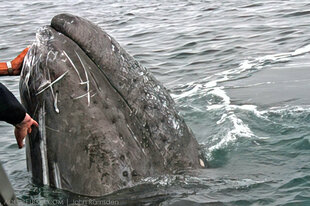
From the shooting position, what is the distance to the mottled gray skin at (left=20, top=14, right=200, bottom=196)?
16.0 ft

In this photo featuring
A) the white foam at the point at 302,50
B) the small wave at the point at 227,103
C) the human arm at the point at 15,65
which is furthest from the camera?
the white foam at the point at 302,50

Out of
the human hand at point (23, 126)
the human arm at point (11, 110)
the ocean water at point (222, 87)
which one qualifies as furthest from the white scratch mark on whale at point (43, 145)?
the human arm at point (11, 110)

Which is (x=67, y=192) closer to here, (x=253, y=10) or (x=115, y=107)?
(x=115, y=107)

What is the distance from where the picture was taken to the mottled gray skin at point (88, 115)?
16.0 feet

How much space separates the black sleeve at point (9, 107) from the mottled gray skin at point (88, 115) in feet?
2.55

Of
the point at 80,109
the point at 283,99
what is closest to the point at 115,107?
the point at 80,109

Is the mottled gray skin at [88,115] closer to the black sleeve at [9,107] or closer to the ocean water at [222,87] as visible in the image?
the ocean water at [222,87]

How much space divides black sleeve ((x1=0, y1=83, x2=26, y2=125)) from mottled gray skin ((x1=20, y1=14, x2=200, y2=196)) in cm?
78

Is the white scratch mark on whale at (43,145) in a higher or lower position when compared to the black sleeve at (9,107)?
lower

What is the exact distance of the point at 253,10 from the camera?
16062 millimetres

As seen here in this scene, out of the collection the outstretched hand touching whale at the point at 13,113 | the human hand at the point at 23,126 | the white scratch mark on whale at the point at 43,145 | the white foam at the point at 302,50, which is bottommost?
the white foam at the point at 302,50

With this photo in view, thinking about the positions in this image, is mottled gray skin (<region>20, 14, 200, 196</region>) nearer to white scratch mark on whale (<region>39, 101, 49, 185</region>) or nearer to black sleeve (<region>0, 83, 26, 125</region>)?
white scratch mark on whale (<region>39, 101, 49, 185</region>)

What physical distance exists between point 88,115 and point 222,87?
5.03 meters

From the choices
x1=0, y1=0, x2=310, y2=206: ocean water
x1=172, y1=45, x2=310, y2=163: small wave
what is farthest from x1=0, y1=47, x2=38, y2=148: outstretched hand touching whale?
x1=172, y1=45, x2=310, y2=163: small wave
